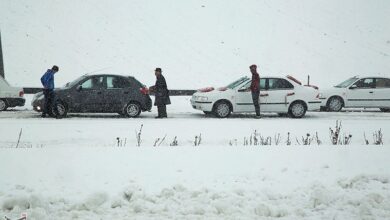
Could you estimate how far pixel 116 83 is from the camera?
1448 centimetres

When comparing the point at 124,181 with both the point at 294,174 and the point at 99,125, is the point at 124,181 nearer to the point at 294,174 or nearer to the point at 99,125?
the point at 294,174

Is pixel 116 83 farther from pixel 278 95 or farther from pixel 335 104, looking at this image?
pixel 335 104

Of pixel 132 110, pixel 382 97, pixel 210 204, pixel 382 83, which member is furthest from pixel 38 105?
pixel 382 83

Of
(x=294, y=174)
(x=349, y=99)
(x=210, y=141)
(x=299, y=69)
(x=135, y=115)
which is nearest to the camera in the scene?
(x=294, y=174)

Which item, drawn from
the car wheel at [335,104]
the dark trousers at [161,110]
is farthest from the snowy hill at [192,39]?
the dark trousers at [161,110]

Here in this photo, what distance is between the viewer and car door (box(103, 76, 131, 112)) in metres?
14.2

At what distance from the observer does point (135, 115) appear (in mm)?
14539

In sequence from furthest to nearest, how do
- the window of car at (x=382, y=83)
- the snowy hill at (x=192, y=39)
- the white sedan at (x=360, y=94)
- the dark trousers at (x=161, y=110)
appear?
the snowy hill at (x=192, y=39)
the window of car at (x=382, y=83)
the white sedan at (x=360, y=94)
the dark trousers at (x=161, y=110)

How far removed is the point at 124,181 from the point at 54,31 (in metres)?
28.8

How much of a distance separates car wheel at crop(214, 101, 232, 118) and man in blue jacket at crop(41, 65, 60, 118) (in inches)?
202

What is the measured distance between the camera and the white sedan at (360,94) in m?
17.4

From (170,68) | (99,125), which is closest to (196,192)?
(99,125)

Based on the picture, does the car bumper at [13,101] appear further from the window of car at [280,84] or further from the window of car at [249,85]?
the window of car at [280,84]

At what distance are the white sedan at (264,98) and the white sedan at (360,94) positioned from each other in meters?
2.79
